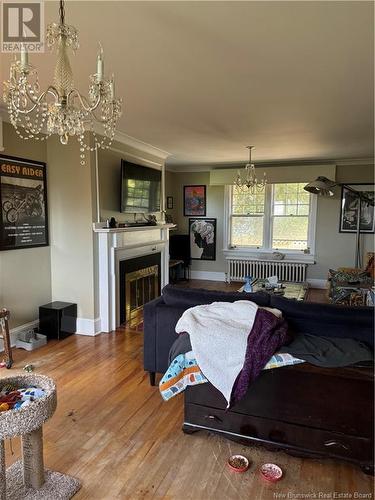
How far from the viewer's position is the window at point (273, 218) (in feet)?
21.6

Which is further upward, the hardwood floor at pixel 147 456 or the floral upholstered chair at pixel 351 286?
the floral upholstered chair at pixel 351 286

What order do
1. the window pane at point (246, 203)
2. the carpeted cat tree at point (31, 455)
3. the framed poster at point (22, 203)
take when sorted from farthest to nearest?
the window pane at point (246, 203)
the framed poster at point (22, 203)
the carpeted cat tree at point (31, 455)

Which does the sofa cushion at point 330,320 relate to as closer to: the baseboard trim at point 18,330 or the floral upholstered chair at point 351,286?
the floral upholstered chair at point 351,286

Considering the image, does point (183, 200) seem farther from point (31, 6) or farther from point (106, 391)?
point (31, 6)

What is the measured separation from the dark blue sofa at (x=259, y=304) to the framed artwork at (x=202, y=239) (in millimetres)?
4569

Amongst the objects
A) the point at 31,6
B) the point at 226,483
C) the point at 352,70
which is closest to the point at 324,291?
the point at 352,70

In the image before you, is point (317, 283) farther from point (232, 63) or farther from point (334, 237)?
point (232, 63)

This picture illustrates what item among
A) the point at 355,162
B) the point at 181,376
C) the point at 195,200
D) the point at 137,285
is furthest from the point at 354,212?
the point at 181,376

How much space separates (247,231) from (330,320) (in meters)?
4.96

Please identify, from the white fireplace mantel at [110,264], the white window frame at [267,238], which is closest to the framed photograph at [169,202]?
the white window frame at [267,238]

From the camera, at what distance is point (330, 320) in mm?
2154

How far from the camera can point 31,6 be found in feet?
5.42

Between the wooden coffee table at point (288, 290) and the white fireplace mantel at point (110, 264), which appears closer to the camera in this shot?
the white fireplace mantel at point (110, 264)

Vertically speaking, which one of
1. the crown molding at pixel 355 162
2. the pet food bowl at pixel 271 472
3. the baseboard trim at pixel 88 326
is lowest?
the pet food bowl at pixel 271 472
